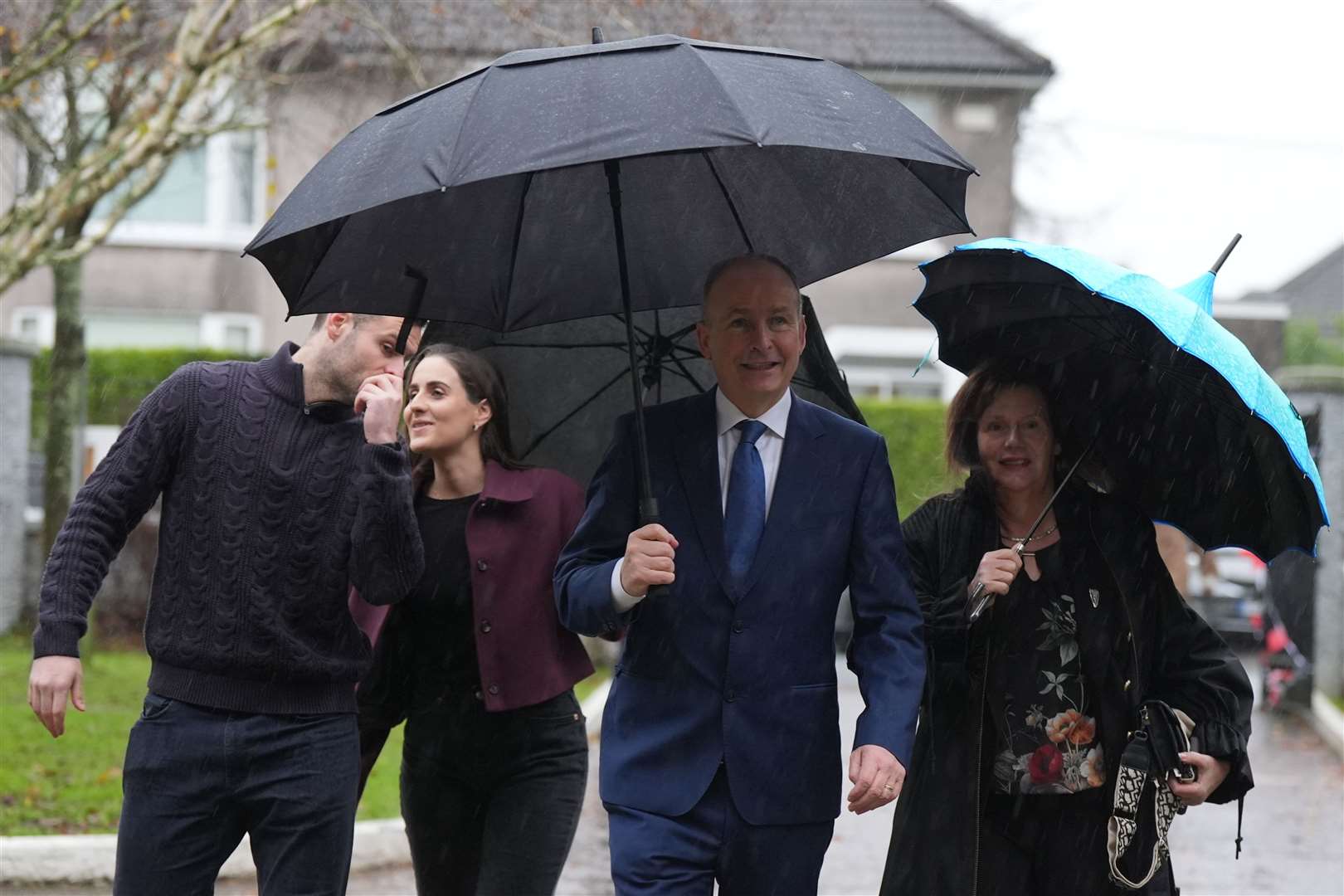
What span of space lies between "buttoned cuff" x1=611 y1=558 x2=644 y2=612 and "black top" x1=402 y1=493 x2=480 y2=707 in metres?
1.05

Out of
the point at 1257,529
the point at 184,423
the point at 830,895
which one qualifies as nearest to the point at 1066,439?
the point at 1257,529

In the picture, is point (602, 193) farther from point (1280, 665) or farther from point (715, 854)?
point (1280, 665)

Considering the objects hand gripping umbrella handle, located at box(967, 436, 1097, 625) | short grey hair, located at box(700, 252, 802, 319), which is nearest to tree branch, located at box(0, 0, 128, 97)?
short grey hair, located at box(700, 252, 802, 319)

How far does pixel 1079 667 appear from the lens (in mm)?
4316

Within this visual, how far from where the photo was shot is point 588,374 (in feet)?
17.6

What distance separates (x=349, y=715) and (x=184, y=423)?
A: 874 millimetres

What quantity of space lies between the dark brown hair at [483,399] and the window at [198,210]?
20.1 m

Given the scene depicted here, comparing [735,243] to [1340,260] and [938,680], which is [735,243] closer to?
[938,680]

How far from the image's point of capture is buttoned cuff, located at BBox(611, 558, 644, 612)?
3961 millimetres

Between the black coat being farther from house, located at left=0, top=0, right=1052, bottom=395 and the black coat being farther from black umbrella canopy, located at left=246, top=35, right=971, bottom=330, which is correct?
house, located at left=0, top=0, right=1052, bottom=395

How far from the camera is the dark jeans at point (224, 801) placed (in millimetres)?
4055

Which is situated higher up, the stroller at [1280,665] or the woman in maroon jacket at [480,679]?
the woman in maroon jacket at [480,679]

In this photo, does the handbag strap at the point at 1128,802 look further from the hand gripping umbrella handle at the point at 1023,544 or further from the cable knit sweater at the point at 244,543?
the cable knit sweater at the point at 244,543

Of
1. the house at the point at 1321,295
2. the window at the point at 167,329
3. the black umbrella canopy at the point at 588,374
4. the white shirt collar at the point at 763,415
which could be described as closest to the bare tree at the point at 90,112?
the black umbrella canopy at the point at 588,374
